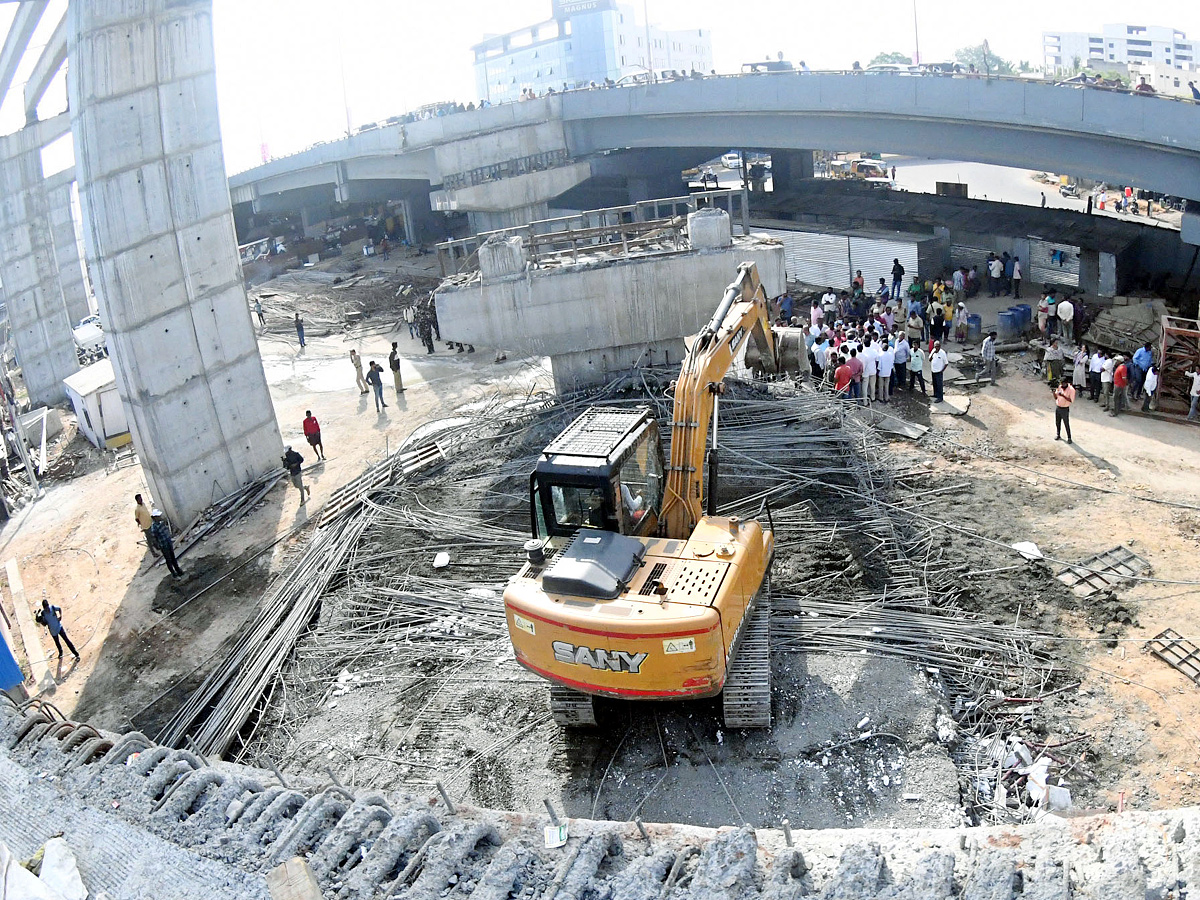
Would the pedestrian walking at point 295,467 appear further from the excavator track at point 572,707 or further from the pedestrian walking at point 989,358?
the pedestrian walking at point 989,358

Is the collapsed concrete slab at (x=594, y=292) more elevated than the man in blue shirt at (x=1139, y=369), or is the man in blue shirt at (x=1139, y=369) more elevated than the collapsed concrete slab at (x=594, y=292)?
the collapsed concrete slab at (x=594, y=292)

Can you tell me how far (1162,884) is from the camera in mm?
5605

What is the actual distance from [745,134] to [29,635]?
25181 mm

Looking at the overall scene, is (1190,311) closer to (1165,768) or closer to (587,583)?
(1165,768)

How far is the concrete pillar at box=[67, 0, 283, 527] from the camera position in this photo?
17250mm

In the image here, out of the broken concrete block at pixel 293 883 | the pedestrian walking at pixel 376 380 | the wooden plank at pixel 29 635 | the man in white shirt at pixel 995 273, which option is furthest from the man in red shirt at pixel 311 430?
the man in white shirt at pixel 995 273

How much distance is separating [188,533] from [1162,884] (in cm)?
1728

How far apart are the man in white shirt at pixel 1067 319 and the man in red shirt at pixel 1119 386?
3749 millimetres

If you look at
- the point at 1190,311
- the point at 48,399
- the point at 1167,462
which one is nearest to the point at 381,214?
the point at 48,399

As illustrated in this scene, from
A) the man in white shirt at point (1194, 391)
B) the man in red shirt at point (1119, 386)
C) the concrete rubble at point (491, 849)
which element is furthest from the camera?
the man in red shirt at point (1119, 386)

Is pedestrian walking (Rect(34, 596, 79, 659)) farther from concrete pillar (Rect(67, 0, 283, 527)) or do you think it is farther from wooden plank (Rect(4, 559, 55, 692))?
concrete pillar (Rect(67, 0, 283, 527))

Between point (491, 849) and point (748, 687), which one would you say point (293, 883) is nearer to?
point (491, 849)

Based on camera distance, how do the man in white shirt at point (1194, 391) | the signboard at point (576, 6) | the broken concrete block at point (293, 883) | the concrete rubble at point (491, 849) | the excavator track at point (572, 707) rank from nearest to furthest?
the concrete rubble at point (491, 849)
the broken concrete block at point (293, 883)
the excavator track at point (572, 707)
the man in white shirt at point (1194, 391)
the signboard at point (576, 6)

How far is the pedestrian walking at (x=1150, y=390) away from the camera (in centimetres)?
1844
